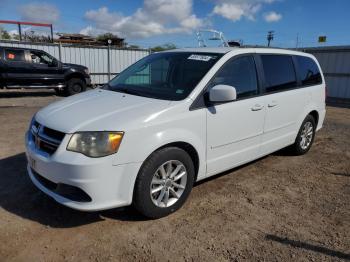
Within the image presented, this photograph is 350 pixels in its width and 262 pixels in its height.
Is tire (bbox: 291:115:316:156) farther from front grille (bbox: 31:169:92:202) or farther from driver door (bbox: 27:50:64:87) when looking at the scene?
driver door (bbox: 27:50:64:87)

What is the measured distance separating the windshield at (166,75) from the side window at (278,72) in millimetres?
947

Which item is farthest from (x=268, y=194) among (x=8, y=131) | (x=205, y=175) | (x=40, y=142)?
(x=8, y=131)

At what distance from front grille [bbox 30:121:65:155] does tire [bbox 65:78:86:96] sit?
1055 cm

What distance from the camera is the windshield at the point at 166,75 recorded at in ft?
11.9

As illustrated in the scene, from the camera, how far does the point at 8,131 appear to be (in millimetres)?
6699

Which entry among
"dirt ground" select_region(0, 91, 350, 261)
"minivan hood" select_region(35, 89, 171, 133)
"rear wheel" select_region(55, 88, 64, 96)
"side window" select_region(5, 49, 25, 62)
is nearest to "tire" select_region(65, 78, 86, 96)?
"rear wheel" select_region(55, 88, 64, 96)

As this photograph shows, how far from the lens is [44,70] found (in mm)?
12844

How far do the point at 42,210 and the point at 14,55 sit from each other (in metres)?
10.7

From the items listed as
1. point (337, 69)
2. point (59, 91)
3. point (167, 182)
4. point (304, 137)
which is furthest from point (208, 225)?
point (337, 69)

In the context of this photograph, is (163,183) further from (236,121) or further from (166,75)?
(166,75)

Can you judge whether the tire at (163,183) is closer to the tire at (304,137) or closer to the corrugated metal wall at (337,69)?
the tire at (304,137)

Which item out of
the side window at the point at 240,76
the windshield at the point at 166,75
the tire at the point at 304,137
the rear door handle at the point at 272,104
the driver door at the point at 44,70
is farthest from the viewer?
the driver door at the point at 44,70

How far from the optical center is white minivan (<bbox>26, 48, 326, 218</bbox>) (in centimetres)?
290

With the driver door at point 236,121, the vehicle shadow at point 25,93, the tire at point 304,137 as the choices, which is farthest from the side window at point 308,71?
the vehicle shadow at point 25,93
